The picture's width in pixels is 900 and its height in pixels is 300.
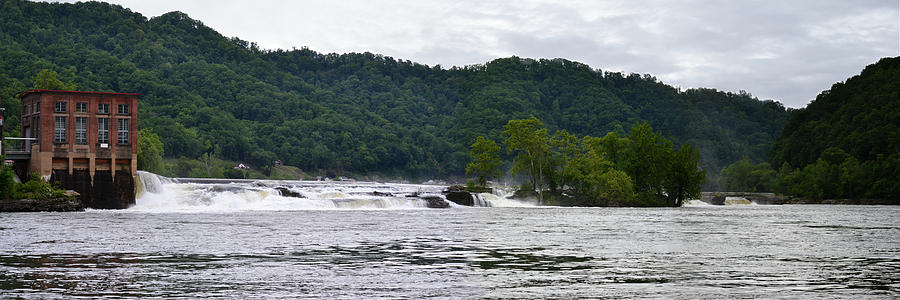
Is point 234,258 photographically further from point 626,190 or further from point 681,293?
point 626,190

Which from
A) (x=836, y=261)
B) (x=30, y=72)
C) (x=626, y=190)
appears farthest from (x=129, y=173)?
(x=30, y=72)

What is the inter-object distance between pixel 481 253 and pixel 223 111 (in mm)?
165096

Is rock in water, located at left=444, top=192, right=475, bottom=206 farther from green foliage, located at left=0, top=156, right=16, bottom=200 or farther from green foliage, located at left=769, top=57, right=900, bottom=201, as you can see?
green foliage, located at left=769, top=57, right=900, bottom=201

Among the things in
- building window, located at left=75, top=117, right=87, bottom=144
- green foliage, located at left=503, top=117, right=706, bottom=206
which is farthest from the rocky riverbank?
green foliage, located at left=503, top=117, right=706, bottom=206

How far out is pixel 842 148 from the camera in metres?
157

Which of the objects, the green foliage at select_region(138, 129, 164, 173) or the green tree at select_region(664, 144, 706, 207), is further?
the green foliage at select_region(138, 129, 164, 173)

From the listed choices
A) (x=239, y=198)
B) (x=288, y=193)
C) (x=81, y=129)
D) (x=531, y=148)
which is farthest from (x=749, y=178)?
(x=81, y=129)

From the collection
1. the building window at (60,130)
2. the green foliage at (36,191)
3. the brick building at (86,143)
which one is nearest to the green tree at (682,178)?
the brick building at (86,143)

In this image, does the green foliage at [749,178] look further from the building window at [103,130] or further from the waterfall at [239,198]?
the building window at [103,130]

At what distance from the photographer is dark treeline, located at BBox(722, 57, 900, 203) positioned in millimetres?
131500

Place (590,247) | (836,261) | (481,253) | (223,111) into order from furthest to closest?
(223,111) → (590,247) → (481,253) → (836,261)

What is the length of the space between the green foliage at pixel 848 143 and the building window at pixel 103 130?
105 metres

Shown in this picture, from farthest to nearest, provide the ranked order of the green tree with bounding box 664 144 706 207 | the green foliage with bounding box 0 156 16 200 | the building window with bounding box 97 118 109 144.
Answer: the green tree with bounding box 664 144 706 207, the building window with bounding box 97 118 109 144, the green foliage with bounding box 0 156 16 200

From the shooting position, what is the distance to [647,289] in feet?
58.1
